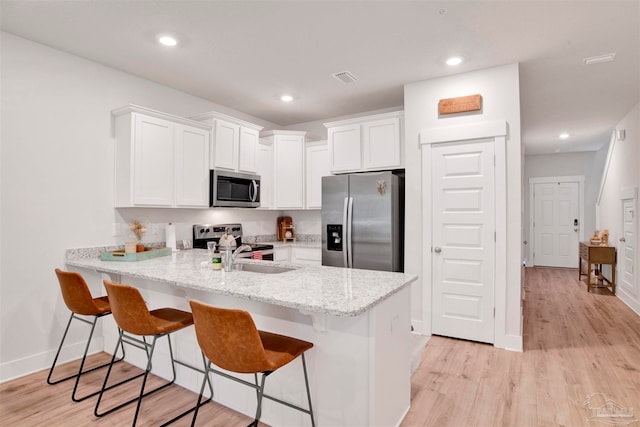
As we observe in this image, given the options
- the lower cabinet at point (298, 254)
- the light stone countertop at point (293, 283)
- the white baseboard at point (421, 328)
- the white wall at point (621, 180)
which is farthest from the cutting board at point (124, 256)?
the white wall at point (621, 180)

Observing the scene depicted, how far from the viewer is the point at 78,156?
3197 millimetres

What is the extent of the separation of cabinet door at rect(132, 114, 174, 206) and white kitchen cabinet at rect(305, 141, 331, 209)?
1.93 meters

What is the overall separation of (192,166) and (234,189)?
0.62m

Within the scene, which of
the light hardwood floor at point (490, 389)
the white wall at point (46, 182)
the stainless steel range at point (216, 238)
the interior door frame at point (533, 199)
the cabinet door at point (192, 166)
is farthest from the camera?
the interior door frame at point (533, 199)

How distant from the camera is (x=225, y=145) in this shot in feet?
13.5

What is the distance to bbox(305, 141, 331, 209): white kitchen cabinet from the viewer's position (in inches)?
192

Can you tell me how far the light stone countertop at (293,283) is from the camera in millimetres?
1636

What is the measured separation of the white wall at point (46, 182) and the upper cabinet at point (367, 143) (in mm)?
2364

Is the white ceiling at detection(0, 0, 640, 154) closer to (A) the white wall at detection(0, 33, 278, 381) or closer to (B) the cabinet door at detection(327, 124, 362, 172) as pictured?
(A) the white wall at detection(0, 33, 278, 381)

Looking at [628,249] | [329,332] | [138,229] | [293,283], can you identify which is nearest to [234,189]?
[138,229]

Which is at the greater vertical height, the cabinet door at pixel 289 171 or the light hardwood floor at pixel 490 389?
the cabinet door at pixel 289 171

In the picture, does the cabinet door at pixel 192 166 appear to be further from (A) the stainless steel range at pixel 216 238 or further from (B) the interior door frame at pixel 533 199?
(B) the interior door frame at pixel 533 199

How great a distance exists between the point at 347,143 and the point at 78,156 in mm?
2773

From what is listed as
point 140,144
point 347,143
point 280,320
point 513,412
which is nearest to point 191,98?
point 140,144
